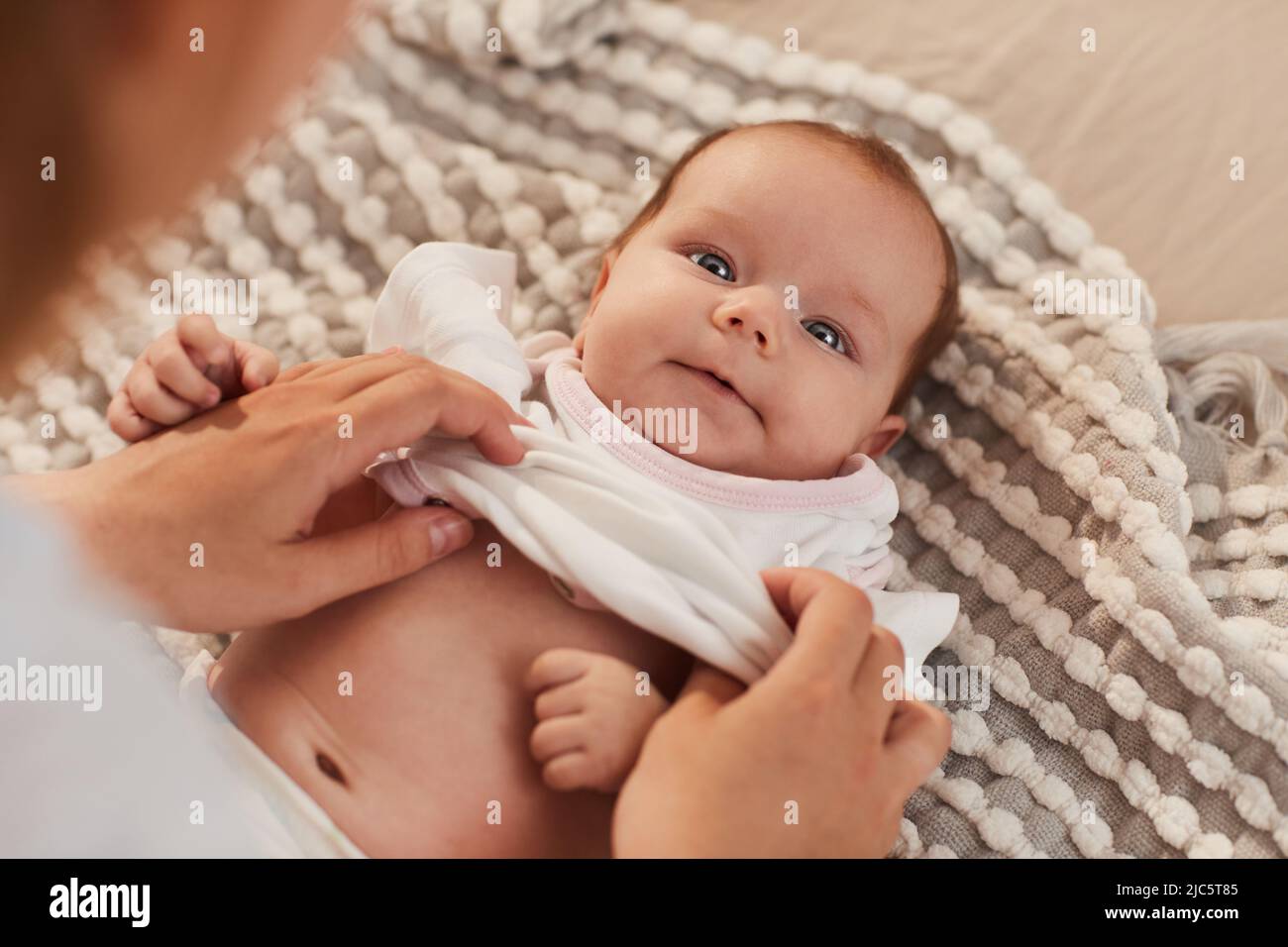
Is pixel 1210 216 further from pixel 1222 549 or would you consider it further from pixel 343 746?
pixel 343 746

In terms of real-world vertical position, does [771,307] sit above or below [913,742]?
above

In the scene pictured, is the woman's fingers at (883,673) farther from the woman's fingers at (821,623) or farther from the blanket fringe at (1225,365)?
the blanket fringe at (1225,365)

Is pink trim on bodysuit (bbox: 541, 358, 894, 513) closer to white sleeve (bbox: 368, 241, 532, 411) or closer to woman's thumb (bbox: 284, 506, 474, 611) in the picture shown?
white sleeve (bbox: 368, 241, 532, 411)

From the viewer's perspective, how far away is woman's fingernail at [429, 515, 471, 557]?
1.07 meters

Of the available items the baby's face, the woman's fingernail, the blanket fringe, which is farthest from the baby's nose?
the blanket fringe

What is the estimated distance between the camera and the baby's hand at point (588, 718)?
96cm

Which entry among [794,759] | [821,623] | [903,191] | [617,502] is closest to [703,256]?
[903,191]

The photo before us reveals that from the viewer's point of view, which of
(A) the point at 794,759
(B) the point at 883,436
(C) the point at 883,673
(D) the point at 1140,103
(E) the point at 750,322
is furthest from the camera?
(D) the point at 1140,103

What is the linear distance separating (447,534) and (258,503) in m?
0.18

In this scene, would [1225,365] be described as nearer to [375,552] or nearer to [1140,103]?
[1140,103]

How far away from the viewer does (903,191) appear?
1331mm

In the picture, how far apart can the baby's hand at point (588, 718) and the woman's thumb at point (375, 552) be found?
157mm

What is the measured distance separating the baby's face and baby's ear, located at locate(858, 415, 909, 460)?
1.9 inches
